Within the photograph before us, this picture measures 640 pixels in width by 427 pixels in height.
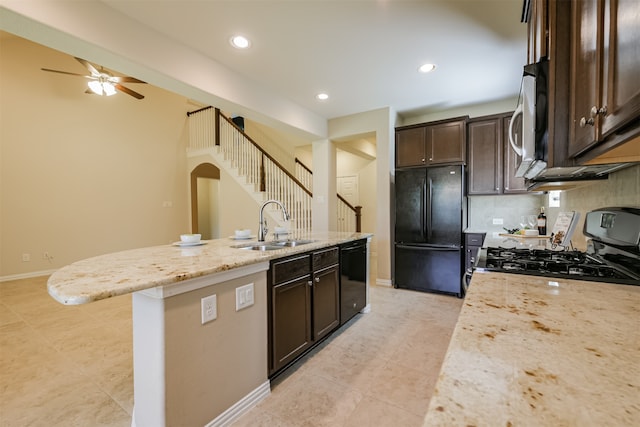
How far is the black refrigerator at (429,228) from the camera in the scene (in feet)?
12.0

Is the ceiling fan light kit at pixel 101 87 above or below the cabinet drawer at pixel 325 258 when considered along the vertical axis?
above

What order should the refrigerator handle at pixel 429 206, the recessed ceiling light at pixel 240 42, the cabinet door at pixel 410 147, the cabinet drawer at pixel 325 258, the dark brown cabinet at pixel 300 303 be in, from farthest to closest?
the cabinet door at pixel 410 147, the refrigerator handle at pixel 429 206, the recessed ceiling light at pixel 240 42, the cabinet drawer at pixel 325 258, the dark brown cabinet at pixel 300 303

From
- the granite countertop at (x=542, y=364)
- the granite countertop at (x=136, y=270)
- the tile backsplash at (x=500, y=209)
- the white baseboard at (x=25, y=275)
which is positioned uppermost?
the tile backsplash at (x=500, y=209)

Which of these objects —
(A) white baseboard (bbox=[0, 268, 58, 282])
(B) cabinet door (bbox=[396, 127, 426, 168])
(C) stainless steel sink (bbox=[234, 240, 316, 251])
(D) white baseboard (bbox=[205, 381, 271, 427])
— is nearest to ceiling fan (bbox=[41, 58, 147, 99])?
(C) stainless steel sink (bbox=[234, 240, 316, 251])

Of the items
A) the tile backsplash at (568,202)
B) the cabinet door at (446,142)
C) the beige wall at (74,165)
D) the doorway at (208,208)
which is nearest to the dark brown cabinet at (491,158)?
the cabinet door at (446,142)

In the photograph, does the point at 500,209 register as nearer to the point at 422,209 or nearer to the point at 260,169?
the point at 422,209

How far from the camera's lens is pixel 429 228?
3816mm

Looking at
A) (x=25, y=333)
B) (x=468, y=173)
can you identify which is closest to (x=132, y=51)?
(x=25, y=333)

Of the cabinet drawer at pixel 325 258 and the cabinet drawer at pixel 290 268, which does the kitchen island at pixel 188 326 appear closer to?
the cabinet drawer at pixel 290 268

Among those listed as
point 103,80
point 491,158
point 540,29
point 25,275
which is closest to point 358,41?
point 540,29

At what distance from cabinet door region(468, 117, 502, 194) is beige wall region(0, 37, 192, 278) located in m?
6.10

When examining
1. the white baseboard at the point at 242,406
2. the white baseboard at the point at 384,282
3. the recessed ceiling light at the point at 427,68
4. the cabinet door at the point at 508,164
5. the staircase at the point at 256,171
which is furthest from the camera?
the staircase at the point at 256,171

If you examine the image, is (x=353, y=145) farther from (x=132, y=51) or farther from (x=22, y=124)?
(x=22, y=124)

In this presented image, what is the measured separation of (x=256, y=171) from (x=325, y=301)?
3.69 m
